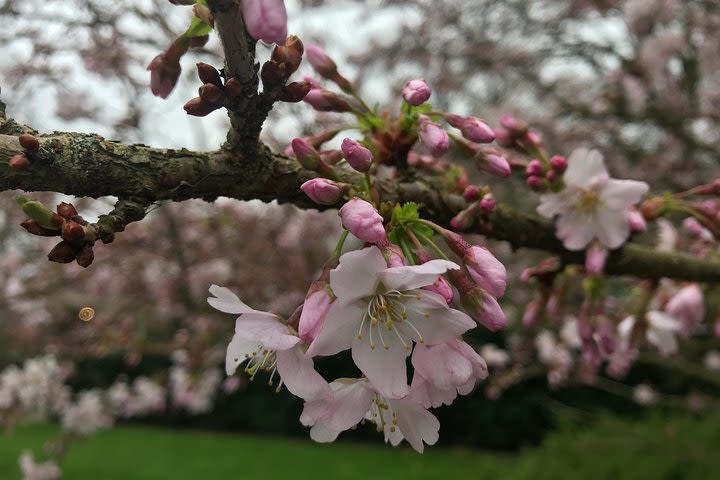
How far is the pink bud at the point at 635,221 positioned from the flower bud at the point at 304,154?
83 cm

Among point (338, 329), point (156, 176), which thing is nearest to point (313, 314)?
point (338, 329)

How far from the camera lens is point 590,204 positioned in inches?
50.9

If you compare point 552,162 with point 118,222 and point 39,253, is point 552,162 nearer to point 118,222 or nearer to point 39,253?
point 118,222

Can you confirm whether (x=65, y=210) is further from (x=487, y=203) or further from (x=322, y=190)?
(x=487, y=203)

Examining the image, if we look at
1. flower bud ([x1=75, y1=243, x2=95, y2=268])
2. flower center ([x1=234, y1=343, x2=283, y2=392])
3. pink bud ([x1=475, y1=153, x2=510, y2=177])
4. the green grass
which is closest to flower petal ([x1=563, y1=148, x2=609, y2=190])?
pink bud ([x1=475, y1=153, x2=510, y2=177])

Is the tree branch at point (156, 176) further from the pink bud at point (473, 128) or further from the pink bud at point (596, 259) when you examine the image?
the pink bud at point (596, 259)

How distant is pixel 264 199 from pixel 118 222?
0.25 metres

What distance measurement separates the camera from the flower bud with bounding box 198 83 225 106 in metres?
0.76

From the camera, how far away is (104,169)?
76 cm

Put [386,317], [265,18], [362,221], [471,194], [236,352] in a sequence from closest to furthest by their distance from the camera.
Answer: [265,18]
[362,221]
[386,317]
[236,352]
[471,194]

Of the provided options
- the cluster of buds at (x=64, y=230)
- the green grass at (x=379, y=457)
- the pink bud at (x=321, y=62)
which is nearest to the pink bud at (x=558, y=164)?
the pink bud at (x=321, y=62)

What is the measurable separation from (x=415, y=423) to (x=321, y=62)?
80 centimetres

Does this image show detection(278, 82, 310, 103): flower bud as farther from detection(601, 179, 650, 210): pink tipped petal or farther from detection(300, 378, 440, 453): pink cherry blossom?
detection(601, 179, 650, 210): pink tipped petal

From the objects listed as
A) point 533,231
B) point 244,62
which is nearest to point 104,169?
point 244,62
